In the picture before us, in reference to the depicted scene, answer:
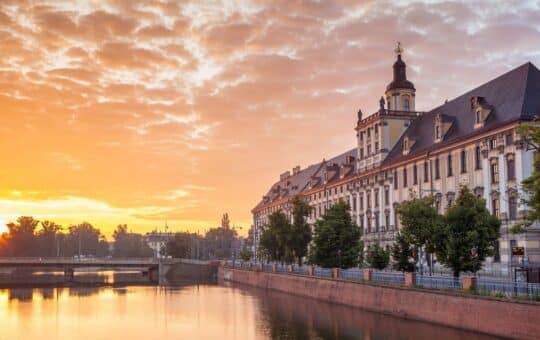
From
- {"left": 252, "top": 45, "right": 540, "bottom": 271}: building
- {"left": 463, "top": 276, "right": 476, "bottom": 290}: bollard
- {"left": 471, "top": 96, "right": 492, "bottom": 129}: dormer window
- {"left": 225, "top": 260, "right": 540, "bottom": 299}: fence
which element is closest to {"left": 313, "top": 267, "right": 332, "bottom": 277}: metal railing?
{"left": 225, "top": 260, "right": 540, "bottom": 299}: fence

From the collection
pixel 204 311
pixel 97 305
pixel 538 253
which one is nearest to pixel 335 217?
pixel 204 311

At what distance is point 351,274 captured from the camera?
2413 inches

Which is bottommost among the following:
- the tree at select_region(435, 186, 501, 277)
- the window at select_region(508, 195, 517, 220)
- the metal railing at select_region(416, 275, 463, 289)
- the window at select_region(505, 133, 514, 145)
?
the metal railing at select_region(416, 275, 463, 289)

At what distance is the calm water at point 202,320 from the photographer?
43.9m

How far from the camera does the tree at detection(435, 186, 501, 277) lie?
149 feet

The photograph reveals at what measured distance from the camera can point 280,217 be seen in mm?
92938

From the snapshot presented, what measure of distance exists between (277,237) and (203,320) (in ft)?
122

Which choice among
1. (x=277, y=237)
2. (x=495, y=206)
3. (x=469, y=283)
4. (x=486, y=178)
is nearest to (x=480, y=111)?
(x=486, y=178)

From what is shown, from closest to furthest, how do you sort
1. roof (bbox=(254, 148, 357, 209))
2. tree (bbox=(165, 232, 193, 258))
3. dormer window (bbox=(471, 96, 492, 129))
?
1. dormer window (bbox=(471, 96, 492, 129))
2. roof (bbox=(254, 148, 357, 209))
3. tree (bbox=(165, 232, 193, 258))

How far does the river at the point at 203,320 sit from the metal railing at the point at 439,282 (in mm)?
2940

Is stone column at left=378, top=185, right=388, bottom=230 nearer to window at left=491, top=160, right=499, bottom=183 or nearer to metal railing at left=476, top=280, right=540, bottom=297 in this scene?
window at left=491, top=160, right=499, bottom=183

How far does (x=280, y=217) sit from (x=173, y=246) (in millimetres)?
88524

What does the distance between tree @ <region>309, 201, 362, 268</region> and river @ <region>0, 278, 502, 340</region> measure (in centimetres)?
503

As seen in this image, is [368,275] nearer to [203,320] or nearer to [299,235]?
[203,320]
